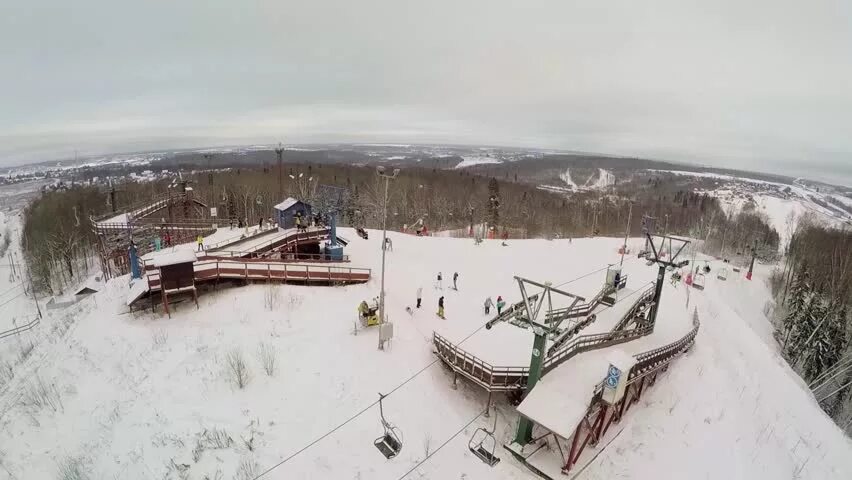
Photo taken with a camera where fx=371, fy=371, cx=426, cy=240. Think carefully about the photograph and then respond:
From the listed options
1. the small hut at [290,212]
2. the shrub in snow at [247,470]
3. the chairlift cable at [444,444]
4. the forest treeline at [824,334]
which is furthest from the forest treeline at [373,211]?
the shrub in snow at [247,470]

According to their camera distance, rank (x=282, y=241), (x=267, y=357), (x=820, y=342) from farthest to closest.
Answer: (x=820, y=342)
(x=282, y=241)
(x=267, y=357)

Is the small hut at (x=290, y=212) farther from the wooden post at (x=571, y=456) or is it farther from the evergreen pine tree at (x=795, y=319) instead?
the evergreen pine tree at (x=795, y=319)

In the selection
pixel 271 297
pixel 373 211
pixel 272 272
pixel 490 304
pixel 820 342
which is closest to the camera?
pixel 271 297

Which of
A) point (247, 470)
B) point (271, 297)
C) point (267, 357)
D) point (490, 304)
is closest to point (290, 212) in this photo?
point (271, 297)

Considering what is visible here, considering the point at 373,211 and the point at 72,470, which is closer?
the point at 72,470

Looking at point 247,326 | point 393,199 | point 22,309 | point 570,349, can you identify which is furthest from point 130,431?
point 393,199

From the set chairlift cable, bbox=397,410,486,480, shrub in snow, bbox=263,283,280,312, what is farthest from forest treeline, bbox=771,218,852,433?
shrub in snow, bbox=263,283,280,312

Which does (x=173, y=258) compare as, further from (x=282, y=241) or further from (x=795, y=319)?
(x=795, y=319)
